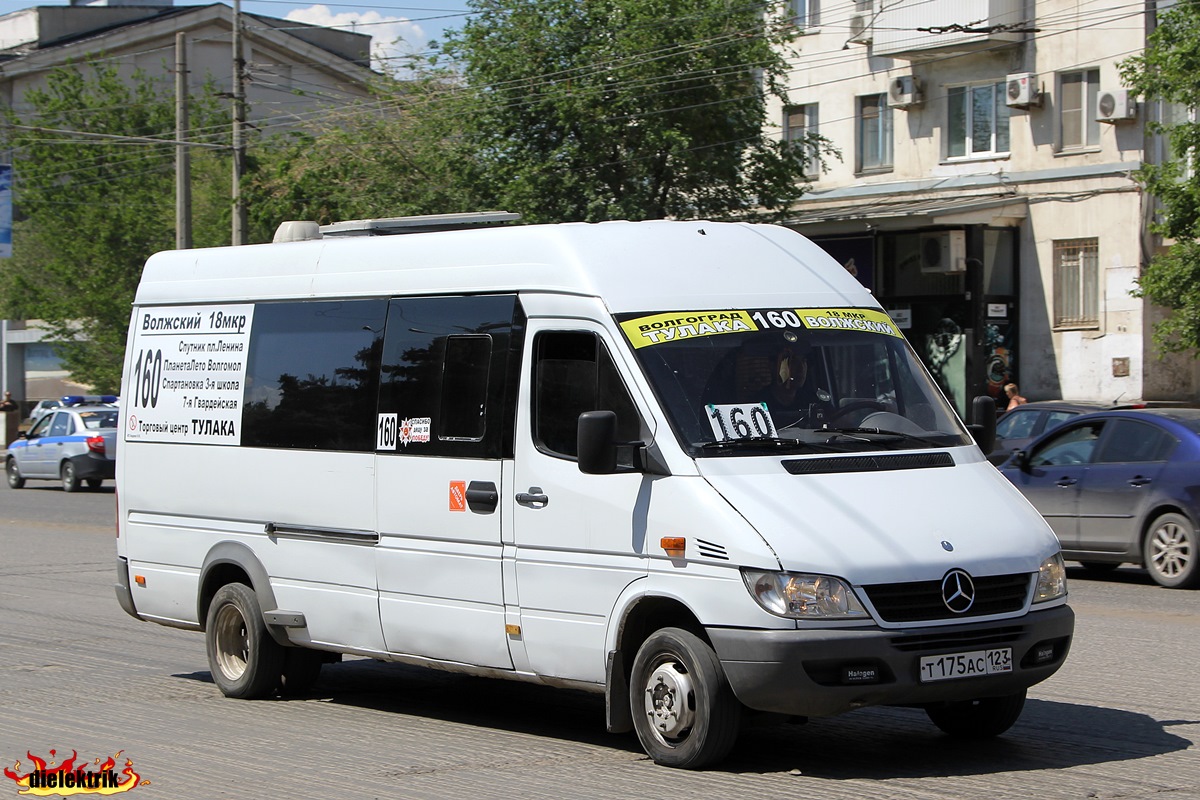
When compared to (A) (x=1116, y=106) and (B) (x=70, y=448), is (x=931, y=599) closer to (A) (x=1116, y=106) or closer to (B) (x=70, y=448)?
(A) (x=1116, y=106)

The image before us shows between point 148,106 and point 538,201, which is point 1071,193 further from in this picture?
point 148,106

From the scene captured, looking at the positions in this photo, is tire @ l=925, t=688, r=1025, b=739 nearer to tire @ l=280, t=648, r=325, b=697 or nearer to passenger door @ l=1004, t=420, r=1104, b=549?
tire @ l=280, t=648, r=325, b=697

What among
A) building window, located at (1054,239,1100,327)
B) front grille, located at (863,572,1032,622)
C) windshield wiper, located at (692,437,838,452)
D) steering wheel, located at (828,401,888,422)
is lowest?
front grille, located at (863,572,1032,622)

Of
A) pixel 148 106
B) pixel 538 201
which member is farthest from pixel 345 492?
pixel 148 106

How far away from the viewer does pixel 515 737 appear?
26.1ft

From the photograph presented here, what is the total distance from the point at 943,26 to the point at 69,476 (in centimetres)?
1892

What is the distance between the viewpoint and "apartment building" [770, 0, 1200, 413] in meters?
29.8

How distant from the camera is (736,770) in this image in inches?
273

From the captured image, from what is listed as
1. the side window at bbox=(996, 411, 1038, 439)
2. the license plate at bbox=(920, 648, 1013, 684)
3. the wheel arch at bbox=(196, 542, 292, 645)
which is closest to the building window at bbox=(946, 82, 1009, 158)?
the side window at bbox=(996, 411, 1038, 439)

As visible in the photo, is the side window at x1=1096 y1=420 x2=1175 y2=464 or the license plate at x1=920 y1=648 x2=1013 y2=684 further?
the side window at x1=1096 y1=420 x2=1175 y2=464

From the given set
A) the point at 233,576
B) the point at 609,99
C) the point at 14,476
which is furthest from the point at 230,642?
the point at 14,476

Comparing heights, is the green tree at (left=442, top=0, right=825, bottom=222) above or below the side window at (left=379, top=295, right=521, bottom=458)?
above

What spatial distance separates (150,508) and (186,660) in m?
1.34

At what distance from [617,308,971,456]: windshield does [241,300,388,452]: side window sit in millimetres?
1929
